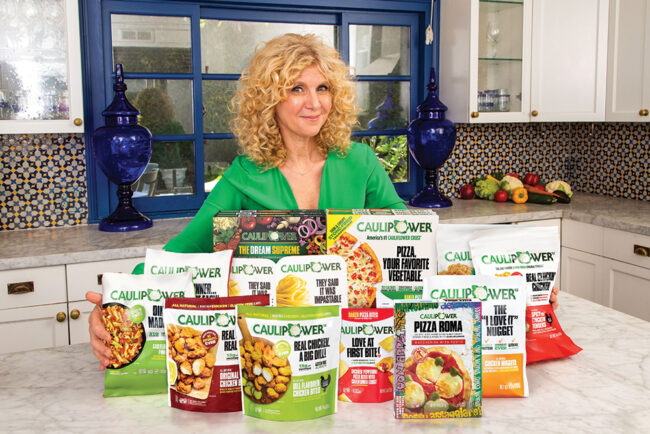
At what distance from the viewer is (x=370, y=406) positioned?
1097 mm

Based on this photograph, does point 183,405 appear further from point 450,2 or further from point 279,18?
point 450,2

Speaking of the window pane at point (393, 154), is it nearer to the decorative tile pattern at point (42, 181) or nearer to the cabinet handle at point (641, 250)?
the cabinet handle at point (641, 250)

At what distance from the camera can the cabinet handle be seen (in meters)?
2.88

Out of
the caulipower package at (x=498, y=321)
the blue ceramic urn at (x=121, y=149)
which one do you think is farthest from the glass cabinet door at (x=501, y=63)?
the caulipower package at (x=498, y=321)

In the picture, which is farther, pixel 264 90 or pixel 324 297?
pixel 264 90

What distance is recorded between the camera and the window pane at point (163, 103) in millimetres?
3186

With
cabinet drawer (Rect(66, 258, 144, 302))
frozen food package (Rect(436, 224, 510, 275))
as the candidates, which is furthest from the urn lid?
frozen food package (Rect(436, 224, 510, 275))

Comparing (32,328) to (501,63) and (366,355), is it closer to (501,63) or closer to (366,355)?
(366,355)

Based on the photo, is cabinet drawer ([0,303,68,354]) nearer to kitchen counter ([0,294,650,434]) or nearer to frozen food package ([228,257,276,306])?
kitchen counter ([0,294,650,434])

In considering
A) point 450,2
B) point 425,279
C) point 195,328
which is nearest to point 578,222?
point 450,2

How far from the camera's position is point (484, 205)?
357cm

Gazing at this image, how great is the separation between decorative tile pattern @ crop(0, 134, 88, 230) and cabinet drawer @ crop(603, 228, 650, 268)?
104 inches

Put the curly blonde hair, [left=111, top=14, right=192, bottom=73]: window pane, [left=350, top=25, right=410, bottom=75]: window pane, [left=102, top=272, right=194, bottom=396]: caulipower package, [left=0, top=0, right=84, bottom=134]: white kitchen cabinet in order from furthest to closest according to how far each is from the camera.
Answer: [left=350, top=25, right=410, bottom=75]: window pane < [left=111, top=14, right=192, bottom=73]: window pane < [left=0, top=0, right=84, bottom=134]: white kitchen cabinet < the curly blonde hair < [left=102, top=272, right=194, bottom=396]: caulipower package

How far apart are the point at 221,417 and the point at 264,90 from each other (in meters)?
0.99
